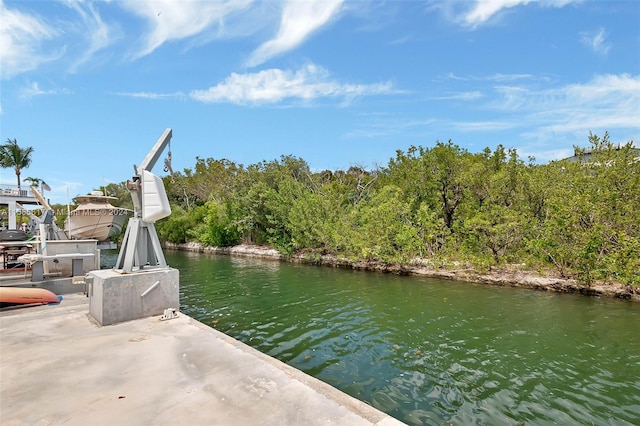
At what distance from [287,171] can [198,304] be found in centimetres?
2114

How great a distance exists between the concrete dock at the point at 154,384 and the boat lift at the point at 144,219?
1466mm

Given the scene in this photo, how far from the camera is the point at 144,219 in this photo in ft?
21.3

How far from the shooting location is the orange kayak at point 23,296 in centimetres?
674

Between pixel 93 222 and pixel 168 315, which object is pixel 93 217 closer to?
Answer: pixel 93 222

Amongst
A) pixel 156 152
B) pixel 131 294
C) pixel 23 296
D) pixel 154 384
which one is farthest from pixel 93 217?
pixel 154 384

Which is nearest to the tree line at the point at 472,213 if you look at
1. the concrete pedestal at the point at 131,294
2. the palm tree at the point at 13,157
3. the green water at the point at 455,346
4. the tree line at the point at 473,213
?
the tree line at the point at 473,213

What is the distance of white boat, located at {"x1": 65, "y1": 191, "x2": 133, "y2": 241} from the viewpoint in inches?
758

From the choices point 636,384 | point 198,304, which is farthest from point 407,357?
point 198,304

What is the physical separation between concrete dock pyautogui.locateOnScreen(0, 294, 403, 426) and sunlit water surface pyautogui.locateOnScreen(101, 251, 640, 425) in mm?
1682

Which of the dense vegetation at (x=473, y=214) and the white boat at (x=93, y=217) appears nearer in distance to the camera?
the dense vegetation at (x=473, y=214)

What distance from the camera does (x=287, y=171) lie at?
101 ft

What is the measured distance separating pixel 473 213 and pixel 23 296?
17.7 m

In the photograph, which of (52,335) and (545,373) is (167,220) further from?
(545,373)

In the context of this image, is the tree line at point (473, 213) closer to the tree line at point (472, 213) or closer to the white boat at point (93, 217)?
the tree line at point (472, 213)
